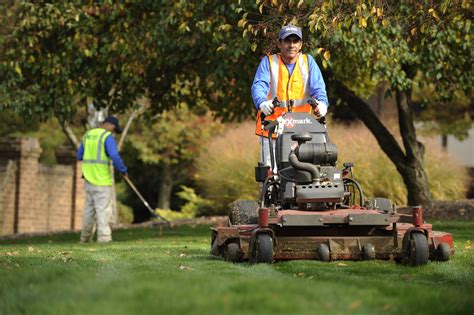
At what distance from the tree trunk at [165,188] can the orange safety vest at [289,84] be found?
25.7m

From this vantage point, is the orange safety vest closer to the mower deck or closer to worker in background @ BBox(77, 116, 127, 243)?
the mower deck

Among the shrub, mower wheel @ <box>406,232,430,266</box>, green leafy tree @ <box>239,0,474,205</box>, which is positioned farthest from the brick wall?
mower wheel @ <box>406,232,430,266</box>

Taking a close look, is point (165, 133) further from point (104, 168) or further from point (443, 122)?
point (104, 168)

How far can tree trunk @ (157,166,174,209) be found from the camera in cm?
3669

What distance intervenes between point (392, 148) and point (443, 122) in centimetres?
1506

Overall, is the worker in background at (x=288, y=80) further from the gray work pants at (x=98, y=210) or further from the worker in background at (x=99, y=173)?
the gray work pants at (x=98, y=210)

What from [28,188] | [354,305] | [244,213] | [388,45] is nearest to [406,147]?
[388,45]

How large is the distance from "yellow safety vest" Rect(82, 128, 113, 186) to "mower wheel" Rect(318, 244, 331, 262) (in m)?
7.25

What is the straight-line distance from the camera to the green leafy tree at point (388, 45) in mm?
12531

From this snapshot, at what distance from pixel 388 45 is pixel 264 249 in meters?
8.20

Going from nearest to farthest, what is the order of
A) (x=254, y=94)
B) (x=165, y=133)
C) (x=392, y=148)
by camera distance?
(x=254, y=94) < (x=392, y=148) < (x=165, y=133)

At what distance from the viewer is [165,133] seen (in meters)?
35.5

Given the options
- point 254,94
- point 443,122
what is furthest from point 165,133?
point 254,94

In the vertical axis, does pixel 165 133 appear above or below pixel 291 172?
above
